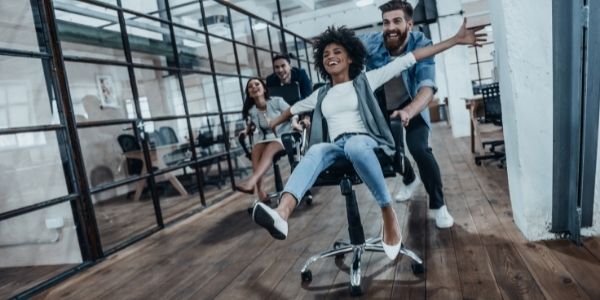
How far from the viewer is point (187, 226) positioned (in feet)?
10.5

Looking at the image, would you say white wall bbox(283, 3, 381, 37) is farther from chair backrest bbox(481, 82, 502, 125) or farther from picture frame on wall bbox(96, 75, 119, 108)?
chair backrest bbox(481, 82, 502, 125)

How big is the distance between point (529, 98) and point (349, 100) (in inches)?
30.9

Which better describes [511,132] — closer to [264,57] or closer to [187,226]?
[187,226]

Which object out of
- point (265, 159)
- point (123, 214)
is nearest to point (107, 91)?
point (123, 214)

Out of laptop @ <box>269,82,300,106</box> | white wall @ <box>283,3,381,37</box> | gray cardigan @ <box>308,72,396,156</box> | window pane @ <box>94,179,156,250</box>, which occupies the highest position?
white wall @ <box>283,3,381,37</box>

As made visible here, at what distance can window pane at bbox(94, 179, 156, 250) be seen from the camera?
3.54 metres

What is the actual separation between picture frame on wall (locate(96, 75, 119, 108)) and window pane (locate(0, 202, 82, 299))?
4295 mm

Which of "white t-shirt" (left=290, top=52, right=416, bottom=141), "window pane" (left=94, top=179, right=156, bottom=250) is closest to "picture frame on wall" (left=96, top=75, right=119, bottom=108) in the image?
"window pane" (left=94, top=179, right=156, bottom=250)

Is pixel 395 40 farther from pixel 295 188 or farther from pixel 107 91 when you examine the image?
pixel 107 91

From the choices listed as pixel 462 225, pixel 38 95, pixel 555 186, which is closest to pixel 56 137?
pixel 38 95

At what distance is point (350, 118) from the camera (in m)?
1.88

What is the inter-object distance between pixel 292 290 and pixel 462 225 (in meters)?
1.07

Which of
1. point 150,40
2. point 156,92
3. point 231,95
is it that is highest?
point 150,40

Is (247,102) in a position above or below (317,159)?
above
